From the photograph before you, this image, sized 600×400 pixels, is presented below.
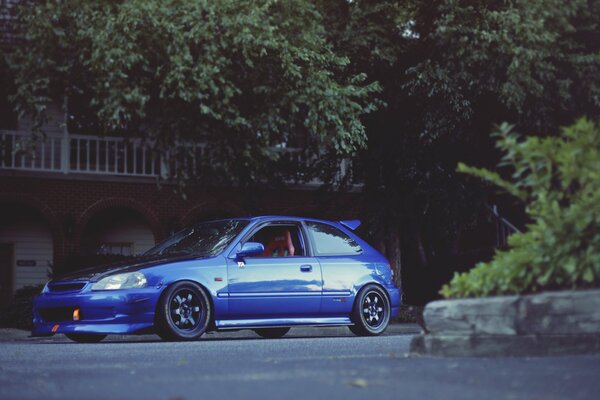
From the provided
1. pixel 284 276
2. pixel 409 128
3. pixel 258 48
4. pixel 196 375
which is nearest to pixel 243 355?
pixel 196 375

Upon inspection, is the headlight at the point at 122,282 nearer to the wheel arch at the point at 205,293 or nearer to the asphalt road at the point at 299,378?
the wheel arch at the point at 205,293

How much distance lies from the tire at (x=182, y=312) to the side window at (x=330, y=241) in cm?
202

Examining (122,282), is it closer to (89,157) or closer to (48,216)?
(48,216)

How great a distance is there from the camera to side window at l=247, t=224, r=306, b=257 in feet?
46.0

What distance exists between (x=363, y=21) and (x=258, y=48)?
3276mm

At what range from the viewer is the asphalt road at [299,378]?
19.8 ft

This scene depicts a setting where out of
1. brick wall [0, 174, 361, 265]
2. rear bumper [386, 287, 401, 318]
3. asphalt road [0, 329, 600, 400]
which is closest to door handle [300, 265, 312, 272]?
rear bumper [386, 287, 401, 318]

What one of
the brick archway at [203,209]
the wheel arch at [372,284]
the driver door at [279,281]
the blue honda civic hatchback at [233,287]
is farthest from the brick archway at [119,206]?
the wheel arch at [372,284]

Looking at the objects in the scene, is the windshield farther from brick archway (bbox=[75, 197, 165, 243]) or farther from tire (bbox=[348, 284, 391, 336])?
brick archway (bbox=[75, 197, 165, 243])

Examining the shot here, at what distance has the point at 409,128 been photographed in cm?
2258

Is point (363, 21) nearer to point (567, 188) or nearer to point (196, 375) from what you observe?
point (567, 188)

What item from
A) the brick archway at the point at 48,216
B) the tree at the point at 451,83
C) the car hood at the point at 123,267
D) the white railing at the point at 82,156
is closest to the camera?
the car hood at the point at 123,267

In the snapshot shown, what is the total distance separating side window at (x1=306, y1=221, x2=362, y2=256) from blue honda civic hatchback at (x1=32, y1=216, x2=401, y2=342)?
0.05 feet

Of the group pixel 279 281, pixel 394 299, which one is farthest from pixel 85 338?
pixel 394 299
